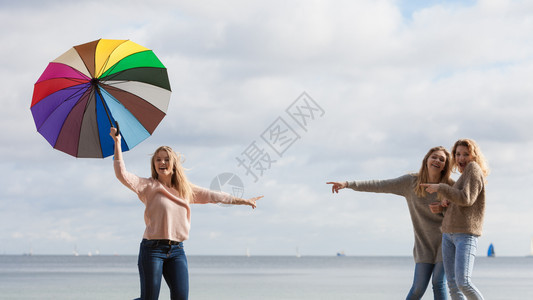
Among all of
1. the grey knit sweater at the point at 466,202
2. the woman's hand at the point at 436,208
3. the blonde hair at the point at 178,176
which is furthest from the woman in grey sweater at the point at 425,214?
the blonde hair at the point at 178,176

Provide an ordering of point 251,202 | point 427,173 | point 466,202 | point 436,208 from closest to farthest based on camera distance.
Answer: point 466,202 < point 251,202 < point 436,208 < point 427,173

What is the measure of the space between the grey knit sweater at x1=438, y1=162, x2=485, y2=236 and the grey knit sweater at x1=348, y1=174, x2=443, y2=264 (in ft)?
1.05

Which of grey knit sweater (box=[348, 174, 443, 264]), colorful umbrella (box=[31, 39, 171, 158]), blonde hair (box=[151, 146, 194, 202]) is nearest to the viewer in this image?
blonde hair (box=[151, 146, 194, 202])

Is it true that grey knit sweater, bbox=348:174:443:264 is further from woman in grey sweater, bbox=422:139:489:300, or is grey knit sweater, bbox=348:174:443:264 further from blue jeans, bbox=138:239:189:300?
blue jeans, bbox=138:239:189:300

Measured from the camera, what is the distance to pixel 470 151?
6.17 metres

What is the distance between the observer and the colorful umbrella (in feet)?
21.7

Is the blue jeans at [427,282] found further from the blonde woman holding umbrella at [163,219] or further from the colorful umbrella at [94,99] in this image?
the colorful umbrella at [94,99]

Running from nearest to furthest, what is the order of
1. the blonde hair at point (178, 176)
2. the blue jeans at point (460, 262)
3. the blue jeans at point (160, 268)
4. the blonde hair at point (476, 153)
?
the blue jeans at point (160, 268) < the blonde hair at point (178, 176) < the blue jeans at point (460, 262) < the blonde hair at point (476, 153)

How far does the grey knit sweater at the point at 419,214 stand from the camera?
21.1ft

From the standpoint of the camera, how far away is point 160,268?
546 centimetres

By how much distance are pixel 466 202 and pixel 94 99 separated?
12.5ft

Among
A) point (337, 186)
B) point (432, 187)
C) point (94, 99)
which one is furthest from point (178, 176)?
point (432, 187)

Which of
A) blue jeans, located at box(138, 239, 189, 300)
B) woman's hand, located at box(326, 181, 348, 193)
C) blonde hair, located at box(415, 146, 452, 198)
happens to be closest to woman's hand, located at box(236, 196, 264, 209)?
blue jeans, located at box(138, 239, 189, 300)

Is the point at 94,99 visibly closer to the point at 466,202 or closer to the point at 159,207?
the point at 159,207
